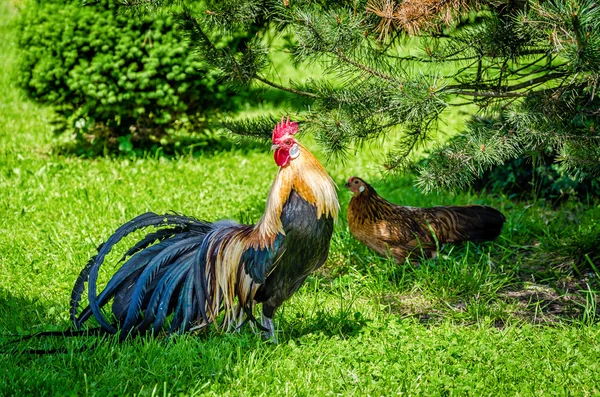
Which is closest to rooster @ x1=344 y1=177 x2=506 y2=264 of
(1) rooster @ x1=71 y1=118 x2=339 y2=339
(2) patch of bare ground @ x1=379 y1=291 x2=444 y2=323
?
(2) patch of bare ground @ x1=379 y1=291 x2=444 y2=323

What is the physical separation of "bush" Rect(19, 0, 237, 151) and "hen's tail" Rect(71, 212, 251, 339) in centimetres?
371

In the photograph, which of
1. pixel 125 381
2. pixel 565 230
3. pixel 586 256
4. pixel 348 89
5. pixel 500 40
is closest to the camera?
pixel 125 381

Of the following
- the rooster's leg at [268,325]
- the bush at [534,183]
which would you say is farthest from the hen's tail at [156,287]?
the bush at [534,183]

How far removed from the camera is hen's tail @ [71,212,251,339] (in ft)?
13.3

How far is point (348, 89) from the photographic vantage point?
4508mm

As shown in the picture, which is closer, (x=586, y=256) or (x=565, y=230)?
(x=586, y=256)

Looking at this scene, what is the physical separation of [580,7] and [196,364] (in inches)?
97.2

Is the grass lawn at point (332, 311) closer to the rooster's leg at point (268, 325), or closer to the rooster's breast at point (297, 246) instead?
the rooster's leg at point (268, 325)

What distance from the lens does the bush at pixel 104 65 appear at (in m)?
7.77

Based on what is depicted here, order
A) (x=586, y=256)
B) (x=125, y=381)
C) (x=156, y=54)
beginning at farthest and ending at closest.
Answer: (x=156, y=54) < (x=586, y=256) < (x=125, y=381)

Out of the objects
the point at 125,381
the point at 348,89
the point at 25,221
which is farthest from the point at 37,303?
the point at 348,89

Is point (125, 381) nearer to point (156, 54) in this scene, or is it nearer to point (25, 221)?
point (25, 221)

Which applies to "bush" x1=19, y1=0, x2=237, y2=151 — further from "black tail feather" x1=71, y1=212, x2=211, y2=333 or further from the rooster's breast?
the rooster's breast

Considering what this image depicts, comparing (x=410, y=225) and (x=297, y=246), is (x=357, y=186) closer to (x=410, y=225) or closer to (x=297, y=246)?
(x=410, y=225)
